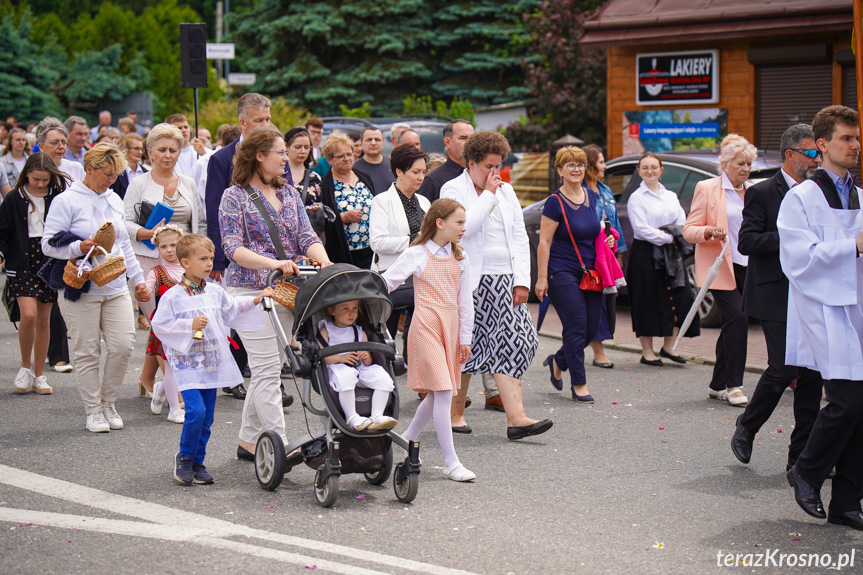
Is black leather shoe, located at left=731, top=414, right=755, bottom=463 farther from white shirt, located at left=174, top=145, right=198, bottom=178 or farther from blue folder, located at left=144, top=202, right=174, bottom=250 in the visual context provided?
white shirt, located at left=174, top=145, right=198, bottom=178

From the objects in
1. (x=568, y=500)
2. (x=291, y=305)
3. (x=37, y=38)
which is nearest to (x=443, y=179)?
(x=291, y=305)

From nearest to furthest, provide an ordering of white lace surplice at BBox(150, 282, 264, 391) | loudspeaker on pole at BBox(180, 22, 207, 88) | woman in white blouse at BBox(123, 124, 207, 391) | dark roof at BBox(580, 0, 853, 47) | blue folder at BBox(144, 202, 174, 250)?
white lace surplice at BBox(150, 282, 264, 391) → blue folder at BBox(144, 202, 174, 250) → woman in white blouse at BBox(123, 124, 207, 391) → loudspeaker on pole at BBox(180, 22, 207, 88) → dark roof at BBox(580, 0, 853, 47)

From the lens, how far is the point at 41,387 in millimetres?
8836

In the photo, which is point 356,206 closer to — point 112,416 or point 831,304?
point 112,416

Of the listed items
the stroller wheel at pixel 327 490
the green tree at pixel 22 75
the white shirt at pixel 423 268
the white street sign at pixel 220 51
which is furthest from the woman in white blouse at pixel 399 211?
the green tree at pixel 22 75

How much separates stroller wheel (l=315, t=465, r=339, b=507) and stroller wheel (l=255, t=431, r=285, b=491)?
294mm

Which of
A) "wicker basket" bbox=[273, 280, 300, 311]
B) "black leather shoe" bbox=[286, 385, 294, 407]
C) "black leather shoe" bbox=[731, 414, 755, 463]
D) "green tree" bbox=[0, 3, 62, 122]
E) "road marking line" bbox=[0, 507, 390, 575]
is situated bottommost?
"road marking line" bbox=[0, 507, 390, 575]

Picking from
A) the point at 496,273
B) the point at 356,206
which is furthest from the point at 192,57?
the point at 496,273

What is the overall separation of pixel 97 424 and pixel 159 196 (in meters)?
2.15

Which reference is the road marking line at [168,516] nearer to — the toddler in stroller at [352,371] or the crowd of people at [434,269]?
the crowd of people at [434,269]

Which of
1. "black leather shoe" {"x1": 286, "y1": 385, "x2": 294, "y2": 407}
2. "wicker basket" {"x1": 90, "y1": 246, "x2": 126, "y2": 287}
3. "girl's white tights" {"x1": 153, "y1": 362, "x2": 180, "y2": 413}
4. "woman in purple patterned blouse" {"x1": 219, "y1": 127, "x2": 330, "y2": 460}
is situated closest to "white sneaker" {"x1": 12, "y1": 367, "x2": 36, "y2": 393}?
"girl's white tights" {"x1": 153, "y1": 362, "x2": 180, "y2": 413}

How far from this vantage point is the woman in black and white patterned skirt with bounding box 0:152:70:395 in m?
8.86

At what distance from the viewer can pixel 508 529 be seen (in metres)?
5.38

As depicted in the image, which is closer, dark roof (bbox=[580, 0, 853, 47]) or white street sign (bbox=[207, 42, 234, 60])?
dark roof (bbox=[580, 0, 853, 47])
